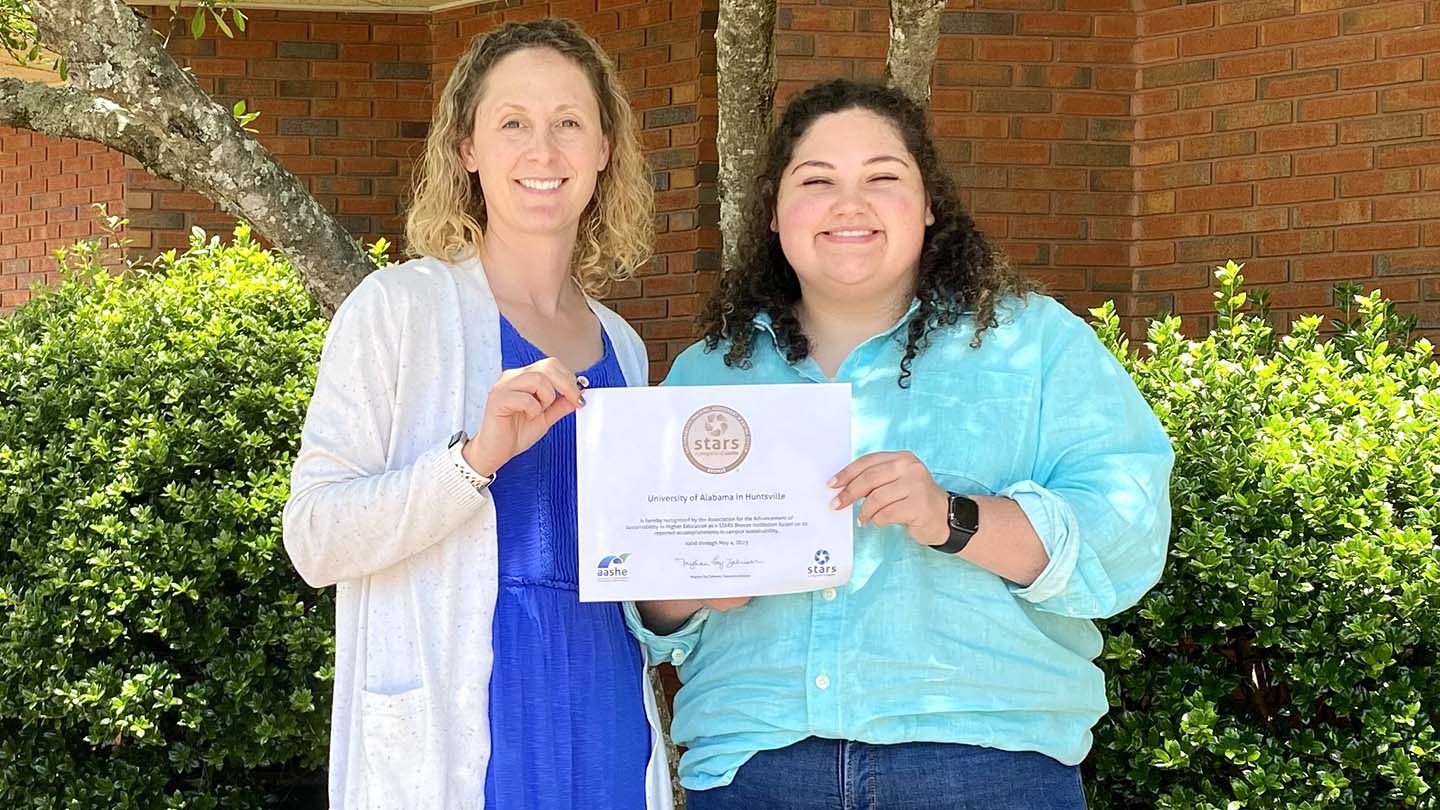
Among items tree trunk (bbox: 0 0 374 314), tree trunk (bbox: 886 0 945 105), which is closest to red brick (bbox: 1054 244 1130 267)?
tree trunk (bbox: 886 0 945 105)

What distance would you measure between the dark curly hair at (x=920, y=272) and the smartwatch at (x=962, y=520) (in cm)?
27

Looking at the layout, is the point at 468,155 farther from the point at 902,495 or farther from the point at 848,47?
the point at 848,47

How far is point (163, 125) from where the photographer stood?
138 inches

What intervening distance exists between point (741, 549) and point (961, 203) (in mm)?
771

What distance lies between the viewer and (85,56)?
3502mm

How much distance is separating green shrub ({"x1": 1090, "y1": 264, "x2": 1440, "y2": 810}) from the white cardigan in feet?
5.09

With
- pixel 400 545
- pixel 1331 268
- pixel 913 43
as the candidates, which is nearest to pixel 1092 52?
pixel 1331 268

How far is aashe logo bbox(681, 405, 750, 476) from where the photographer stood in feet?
7.83

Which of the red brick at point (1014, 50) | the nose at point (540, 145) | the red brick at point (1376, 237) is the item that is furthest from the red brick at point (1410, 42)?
the nose at point (540, 145)

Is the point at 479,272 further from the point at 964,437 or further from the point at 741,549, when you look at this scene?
the point at 964,437

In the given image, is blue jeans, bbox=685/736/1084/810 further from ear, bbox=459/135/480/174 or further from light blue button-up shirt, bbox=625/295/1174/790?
ear, bbox=459/135/480/174

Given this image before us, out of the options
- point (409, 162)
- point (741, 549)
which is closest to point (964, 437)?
point (741, 549)

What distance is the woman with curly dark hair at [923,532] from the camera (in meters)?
2.32

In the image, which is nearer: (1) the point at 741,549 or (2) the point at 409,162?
(1) the point at 741,549
